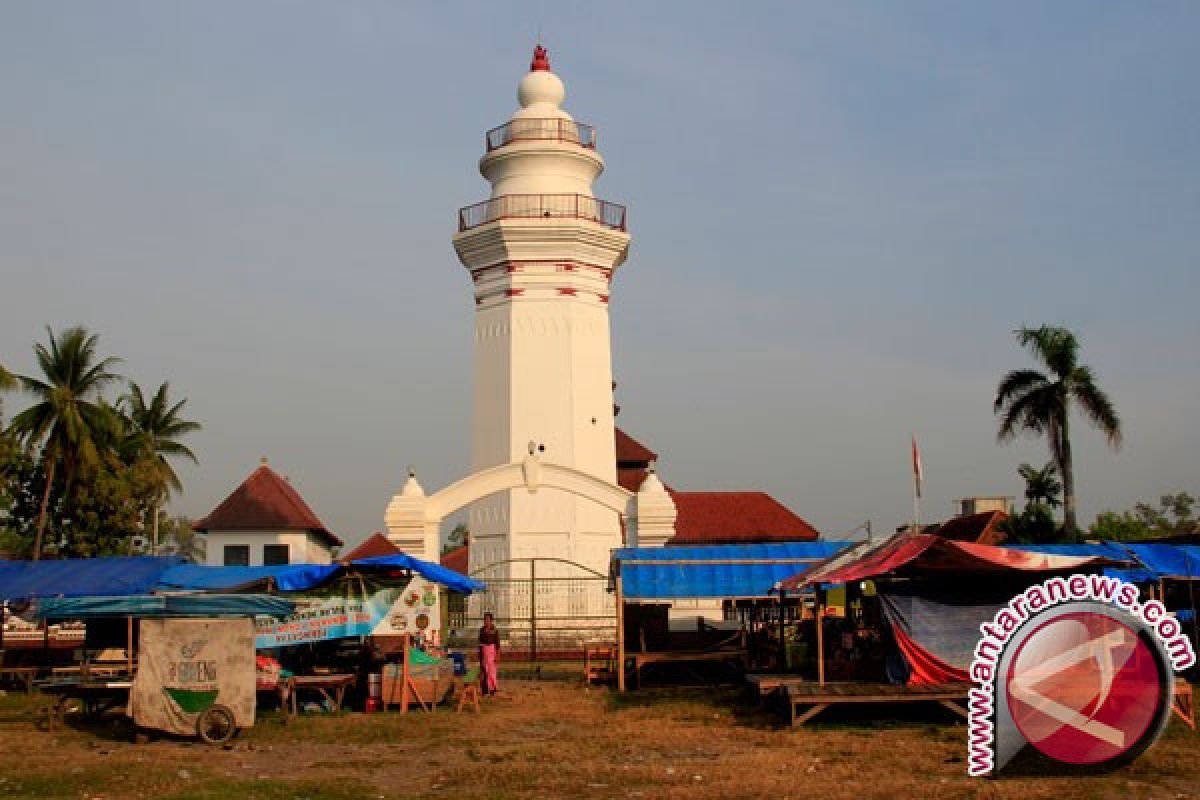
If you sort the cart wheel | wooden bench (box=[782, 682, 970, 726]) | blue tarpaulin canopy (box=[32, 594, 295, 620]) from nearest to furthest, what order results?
the cart wheel, wooden bench (box=[782, 682, 970, 726]), blue tarpaulin canopy (box=[32, 594, 295, 620])

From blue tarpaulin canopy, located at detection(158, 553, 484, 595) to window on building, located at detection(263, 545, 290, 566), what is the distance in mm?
23775

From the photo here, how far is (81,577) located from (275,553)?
2466 centimetres

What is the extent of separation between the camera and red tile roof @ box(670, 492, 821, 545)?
45094 millimetres

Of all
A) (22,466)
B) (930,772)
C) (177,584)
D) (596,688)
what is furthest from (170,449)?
(930,772)

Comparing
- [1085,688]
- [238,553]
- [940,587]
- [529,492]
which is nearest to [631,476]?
[238,553]

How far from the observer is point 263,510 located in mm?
47125

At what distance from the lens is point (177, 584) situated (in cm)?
2233

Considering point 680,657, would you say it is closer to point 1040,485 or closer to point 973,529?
point 973,529

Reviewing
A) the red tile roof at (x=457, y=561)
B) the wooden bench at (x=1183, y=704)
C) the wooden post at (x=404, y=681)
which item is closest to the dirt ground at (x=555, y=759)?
the wooden bench at (x=1183, y=704)

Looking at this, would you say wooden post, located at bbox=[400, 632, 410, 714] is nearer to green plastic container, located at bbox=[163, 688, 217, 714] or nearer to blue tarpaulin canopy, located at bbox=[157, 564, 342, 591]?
blue tarpaulin canopy, located at bbox=[157, 564, 342, 591]

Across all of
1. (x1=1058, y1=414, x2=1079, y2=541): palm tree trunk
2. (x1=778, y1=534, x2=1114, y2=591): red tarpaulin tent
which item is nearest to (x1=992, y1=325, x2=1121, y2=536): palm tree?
(x1=1058, y1=414, x2=1079, y2=541): palm tree trunk

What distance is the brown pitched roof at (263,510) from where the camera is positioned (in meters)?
46.5

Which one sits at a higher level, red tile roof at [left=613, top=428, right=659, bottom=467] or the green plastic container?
red tile roof at [left=613, top=428, right=659, bottom=467]

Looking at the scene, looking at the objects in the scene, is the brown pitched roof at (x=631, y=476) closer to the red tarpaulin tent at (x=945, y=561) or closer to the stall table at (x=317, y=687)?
the stall table at (x=317, y=687)
